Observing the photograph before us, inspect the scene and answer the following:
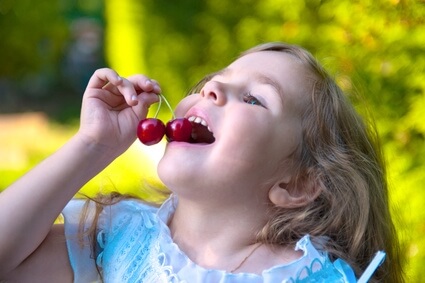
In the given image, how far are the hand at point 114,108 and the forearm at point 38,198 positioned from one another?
0.04 m

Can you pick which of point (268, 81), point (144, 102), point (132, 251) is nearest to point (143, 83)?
point (144, 102)

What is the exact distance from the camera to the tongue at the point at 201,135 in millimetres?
1933

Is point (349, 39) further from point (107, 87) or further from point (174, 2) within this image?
point (174, 2)

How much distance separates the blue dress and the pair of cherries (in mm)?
229

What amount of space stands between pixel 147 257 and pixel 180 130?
342 millimetres

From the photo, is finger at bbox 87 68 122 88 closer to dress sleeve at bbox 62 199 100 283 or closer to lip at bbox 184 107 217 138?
lip at bbox 184 107 217 138

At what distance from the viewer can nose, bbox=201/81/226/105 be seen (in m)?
1.87

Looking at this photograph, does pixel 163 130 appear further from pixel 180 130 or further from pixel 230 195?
pixel 230 195

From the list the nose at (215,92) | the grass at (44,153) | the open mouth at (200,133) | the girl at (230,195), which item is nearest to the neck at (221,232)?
the girl at (230,195)

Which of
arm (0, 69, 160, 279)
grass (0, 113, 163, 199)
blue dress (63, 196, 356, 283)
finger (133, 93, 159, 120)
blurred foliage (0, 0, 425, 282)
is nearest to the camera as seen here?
blue dress (63, 196, 356, 283)

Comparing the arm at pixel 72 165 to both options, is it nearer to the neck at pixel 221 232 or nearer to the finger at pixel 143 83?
the finger at pixel 143 83

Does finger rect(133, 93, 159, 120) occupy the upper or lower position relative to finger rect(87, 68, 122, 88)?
lower

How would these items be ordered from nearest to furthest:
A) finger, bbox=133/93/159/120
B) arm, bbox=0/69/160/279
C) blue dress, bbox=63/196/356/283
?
blue dress, bbox=63/196/356/283 < arm, bbox=0/69/160/279 < finger, bbox=133/93/159/120

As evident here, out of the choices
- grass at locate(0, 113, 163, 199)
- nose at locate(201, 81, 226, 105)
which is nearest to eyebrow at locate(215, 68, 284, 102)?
nose at locate(201, 81, 226, 105)
